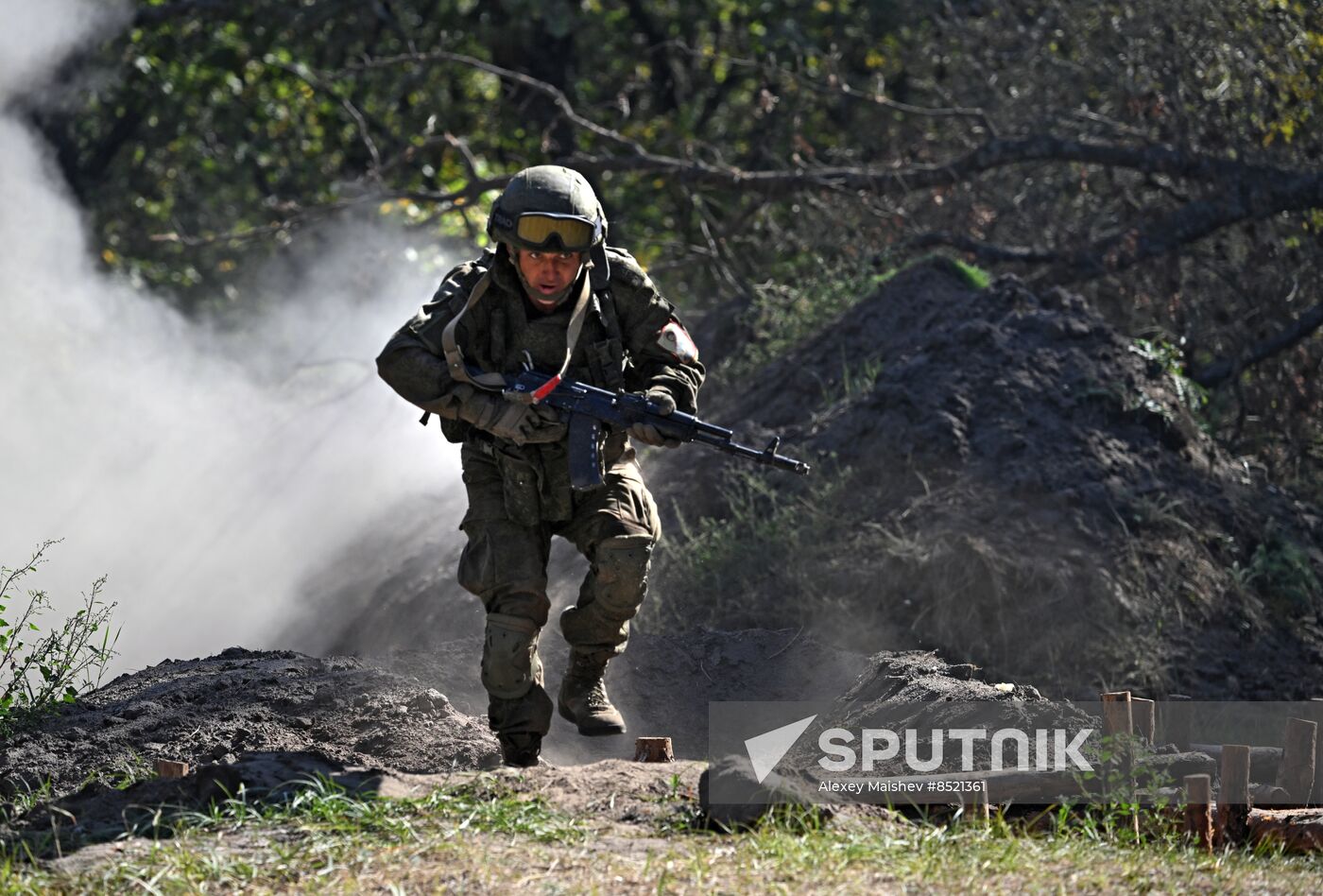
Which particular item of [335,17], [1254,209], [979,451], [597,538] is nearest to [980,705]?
[597,538]

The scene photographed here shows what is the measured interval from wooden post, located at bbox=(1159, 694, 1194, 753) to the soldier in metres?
2.87

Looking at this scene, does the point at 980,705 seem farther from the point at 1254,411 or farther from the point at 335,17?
the point at 335,17

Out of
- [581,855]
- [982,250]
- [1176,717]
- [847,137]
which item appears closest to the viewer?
[581,855]

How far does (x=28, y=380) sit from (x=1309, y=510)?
31.3 ft

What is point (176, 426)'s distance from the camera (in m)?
13.8

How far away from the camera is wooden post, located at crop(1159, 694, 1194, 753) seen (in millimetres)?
7469

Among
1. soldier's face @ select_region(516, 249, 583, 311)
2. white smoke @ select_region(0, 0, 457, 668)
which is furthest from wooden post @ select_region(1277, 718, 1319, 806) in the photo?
white smoke @ select_region(0, 0, 457, 668)

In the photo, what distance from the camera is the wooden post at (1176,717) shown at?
7.47m

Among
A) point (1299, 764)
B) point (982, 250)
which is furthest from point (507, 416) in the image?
point (982, 250)

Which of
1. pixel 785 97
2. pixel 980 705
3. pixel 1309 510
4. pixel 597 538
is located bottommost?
pixel 980 705

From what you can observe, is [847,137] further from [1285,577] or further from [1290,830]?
[1290,830]

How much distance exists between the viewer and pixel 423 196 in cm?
1150

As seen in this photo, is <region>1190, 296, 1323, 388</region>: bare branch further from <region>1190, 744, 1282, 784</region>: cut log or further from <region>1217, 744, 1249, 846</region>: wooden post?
<region>1217, 744, 1249, 846</region>: wooden post

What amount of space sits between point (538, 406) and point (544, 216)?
59cm
